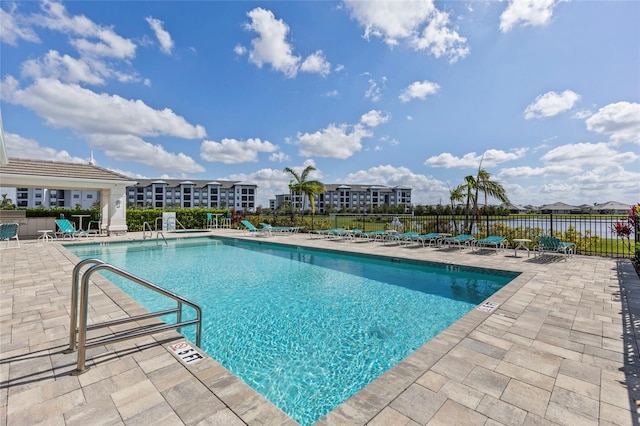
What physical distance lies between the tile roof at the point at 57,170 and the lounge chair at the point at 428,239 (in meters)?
16.0

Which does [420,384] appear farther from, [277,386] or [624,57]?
[624,57]

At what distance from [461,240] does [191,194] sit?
85717 mm

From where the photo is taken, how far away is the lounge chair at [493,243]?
10164mm

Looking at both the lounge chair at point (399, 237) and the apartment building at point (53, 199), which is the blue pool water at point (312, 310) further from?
the apartment building at point (53, 199)

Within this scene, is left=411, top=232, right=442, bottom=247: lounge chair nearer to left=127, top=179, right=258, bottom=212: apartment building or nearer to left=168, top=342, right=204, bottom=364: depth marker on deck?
left=168, top=342, right=204, bottom=364: depth marker on deck

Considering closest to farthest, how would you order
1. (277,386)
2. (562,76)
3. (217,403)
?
(217,403) → (277,386) → (562,76)

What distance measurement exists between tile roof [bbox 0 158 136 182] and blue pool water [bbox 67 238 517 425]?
7680 mm

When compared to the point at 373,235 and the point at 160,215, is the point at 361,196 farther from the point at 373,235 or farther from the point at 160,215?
the point at 373,235

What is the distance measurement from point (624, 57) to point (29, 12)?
17.4 metres

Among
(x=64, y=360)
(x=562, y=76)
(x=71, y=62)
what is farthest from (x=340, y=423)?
(x=71, y=62)

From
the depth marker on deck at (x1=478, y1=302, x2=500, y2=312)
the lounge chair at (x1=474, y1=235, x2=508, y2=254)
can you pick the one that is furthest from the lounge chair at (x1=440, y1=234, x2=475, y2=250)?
the depth marker on deck at (x1=478, y1=302, x2=500, y2=312)

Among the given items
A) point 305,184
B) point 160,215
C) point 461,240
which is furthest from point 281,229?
point 461,240

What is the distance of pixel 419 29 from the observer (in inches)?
406

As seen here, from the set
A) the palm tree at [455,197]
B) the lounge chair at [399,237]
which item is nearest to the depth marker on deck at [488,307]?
the lounge chair at [399,237]
